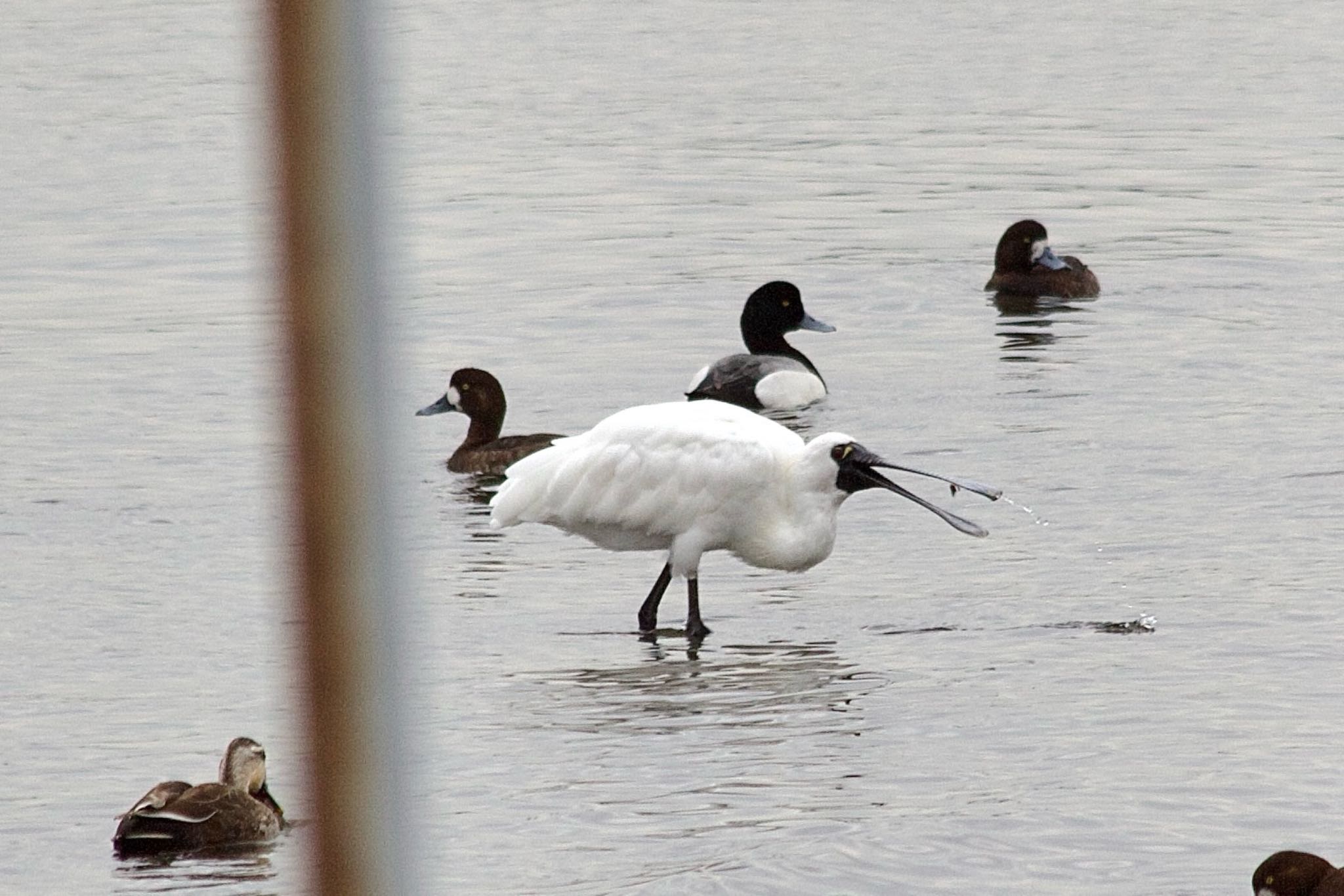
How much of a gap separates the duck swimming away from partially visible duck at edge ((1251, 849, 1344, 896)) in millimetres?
3925

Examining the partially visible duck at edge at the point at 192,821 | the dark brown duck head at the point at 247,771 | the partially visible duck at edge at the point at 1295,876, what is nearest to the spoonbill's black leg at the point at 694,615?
the dark brown duck head at the point at 247,771

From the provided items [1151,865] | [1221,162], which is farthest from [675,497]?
[1221,162]

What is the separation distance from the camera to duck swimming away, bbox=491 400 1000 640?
979 centimetres

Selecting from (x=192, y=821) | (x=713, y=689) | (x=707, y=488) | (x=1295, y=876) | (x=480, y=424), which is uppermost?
(x=707, y=488)

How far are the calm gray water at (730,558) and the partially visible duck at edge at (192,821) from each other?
0.28 ft

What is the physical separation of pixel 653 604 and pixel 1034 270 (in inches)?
410

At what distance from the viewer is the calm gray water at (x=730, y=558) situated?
6941 mm

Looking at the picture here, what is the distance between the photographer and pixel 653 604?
33.0ft

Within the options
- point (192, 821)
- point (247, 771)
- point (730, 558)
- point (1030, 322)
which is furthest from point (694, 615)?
point (1030, 322)

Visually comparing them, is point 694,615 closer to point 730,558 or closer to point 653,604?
point 653,604

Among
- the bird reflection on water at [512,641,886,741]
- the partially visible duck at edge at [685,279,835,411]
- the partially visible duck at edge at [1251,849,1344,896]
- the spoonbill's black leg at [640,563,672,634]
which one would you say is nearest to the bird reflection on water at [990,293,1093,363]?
the partially visible duck at edge at [685,279,835,411]

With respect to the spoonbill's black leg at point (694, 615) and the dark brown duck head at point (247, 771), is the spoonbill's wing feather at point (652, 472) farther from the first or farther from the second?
the dark brown duck head at point (247, 771)

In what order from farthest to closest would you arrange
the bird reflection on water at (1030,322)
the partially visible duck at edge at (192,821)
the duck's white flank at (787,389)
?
1. the bird reflection on water at (1030,322)
2. the duck's white flank at (787,389)
3. the partially visible duck at edge at (192,821)

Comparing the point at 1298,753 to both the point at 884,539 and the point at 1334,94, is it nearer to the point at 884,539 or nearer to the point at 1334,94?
the point at 884,539
